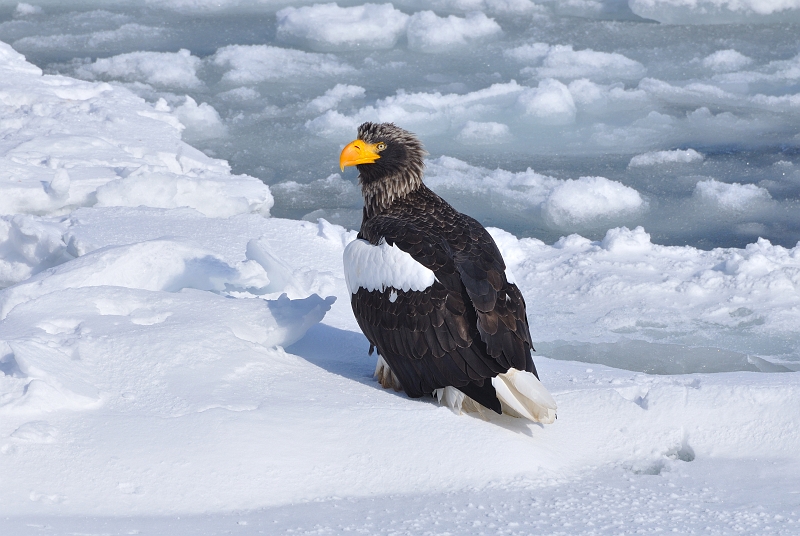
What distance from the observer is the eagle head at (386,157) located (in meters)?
3.67

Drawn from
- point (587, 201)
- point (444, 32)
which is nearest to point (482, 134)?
point (587, 201)

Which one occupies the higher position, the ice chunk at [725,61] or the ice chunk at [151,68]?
the ice chunk at [725,61]

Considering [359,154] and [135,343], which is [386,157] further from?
[135,343]

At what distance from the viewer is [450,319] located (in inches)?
119

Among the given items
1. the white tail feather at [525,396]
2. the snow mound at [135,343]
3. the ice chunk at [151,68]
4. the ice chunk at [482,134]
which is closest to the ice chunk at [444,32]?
the ice chunk at [151,68]

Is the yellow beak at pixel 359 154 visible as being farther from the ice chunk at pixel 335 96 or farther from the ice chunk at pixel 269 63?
the ice chunk at pixel 269 63

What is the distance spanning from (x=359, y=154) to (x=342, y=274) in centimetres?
113

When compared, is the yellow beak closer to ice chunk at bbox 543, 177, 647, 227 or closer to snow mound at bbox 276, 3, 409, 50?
ice chunk at bbox 543, 177, 647, 227

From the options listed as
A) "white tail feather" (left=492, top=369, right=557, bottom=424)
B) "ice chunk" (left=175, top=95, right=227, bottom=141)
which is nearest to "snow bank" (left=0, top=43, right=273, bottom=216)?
"ice chunk" (left=175, top=95, right=227, bottom=141)

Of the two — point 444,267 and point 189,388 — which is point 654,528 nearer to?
point 444,267

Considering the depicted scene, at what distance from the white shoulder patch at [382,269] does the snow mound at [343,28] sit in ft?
22.0

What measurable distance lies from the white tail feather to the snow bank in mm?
3236

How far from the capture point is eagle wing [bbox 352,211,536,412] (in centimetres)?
295

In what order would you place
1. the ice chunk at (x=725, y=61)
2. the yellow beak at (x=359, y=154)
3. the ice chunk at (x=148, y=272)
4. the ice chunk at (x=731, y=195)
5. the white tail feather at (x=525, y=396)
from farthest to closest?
the ice chunk at (x=725, y=61) → the ice chunk at (x=731, y=195) → the ice chunk at (x=148, y=272) → the yellow beak at (x=359, y=154) → the white tail feather at (x=525, y=396)
